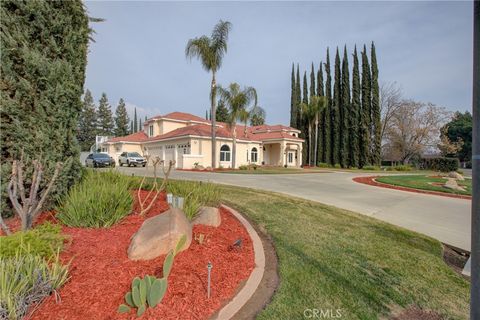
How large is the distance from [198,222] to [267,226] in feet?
5.27

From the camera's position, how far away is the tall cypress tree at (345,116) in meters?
38.9

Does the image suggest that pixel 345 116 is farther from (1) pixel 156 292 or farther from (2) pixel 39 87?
(1) pixel 156 292

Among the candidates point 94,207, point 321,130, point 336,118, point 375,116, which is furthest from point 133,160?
point 375,116

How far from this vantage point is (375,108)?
127 ft

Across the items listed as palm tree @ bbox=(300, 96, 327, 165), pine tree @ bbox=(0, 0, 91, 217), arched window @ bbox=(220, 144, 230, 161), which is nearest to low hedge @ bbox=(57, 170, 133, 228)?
pine tree @ bbox=(0, 0, 91, 217)

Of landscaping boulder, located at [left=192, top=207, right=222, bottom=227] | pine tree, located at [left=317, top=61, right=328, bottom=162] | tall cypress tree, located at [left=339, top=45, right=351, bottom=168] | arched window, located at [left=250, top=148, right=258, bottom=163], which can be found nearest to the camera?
landscaping boulder, located at [left=192, top=207, right=222, bottom=227]

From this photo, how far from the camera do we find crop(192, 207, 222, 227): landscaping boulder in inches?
191

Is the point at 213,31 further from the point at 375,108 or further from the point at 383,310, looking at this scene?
the point at 375,108

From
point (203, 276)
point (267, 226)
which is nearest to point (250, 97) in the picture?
point (267, 226)

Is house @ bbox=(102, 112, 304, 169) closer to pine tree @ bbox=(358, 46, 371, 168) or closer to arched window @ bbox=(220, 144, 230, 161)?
arched window @ bbox=(220, 144, 230, 161)

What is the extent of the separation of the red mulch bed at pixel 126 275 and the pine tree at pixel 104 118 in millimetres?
74922

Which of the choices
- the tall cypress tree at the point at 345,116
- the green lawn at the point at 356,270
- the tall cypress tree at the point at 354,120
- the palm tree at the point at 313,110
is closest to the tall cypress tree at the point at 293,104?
the palm tree at the point at 313,110

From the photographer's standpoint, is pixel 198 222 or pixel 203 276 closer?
pixel 203 276

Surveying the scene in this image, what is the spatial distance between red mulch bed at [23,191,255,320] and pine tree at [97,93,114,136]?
74922 mm
